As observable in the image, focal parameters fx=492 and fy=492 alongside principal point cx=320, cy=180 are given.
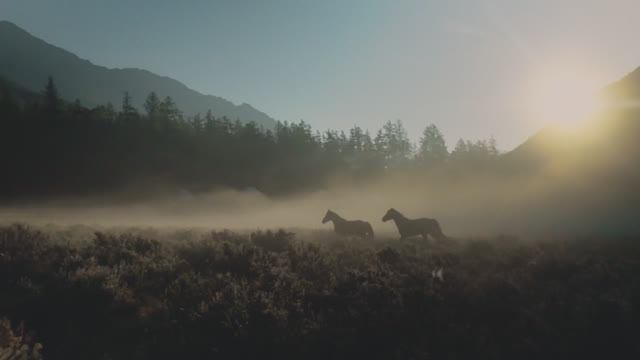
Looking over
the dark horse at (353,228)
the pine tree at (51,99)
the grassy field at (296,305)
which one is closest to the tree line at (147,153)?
the pine tree at (51,99)

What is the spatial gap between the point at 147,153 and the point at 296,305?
8217 centimetres

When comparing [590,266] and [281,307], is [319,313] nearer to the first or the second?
[281,307]

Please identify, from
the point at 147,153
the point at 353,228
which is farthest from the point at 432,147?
the point at 353,228

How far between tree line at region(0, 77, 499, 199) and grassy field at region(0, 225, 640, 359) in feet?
196

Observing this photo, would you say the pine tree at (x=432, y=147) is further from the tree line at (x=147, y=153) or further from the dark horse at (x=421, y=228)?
the dark horse at (x=421, y=228)

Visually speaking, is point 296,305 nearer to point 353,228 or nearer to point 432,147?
point 353,228

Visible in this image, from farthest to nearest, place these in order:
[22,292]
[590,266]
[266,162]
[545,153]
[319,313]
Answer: [266,162], [545,153], [590,266], [22,292], [319,313]

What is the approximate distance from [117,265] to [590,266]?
13811mm

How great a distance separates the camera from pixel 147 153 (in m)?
86.9

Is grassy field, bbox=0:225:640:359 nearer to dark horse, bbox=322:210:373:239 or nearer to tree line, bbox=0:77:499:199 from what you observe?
dark horse, bbox=322:210:373:239

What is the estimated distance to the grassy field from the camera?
9.51m

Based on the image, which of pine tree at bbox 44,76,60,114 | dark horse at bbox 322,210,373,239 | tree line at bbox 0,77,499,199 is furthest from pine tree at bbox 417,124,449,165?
dark horse at bbox 322,210,373,239

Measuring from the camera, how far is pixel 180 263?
44.7ft

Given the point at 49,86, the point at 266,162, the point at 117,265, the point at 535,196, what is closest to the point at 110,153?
the point at 49,86
